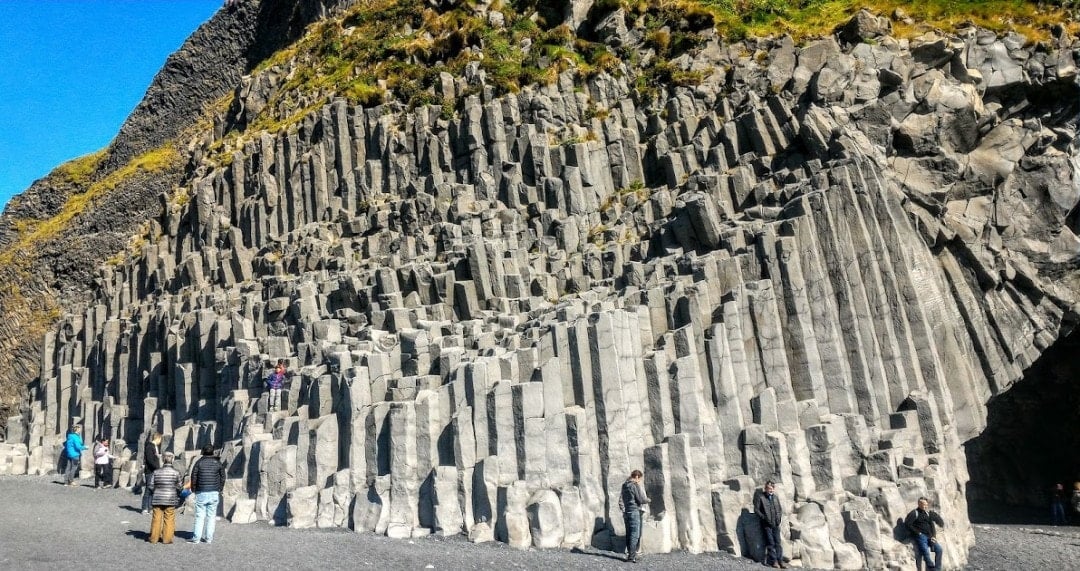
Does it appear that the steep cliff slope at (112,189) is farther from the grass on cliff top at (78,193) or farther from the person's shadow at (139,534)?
the person's shadow at (139,534)

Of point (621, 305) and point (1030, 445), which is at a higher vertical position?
point (621, 305)

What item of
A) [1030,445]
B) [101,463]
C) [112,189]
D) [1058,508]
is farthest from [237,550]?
[112,189]

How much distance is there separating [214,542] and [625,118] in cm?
2014

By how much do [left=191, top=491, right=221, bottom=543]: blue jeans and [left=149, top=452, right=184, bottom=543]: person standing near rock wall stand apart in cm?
33

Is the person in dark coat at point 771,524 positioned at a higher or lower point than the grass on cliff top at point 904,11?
lower

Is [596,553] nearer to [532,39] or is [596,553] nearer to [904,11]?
[904,11]

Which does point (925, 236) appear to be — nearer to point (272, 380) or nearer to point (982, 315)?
point (982, 315)

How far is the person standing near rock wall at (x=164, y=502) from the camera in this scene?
12.6 metres

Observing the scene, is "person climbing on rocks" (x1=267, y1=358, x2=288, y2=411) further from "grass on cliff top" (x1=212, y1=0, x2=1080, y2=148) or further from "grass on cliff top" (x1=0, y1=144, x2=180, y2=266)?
"grass on cliff top" (x1=0, y1=144, x2=180, y2=266)

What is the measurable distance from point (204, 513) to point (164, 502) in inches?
25.6

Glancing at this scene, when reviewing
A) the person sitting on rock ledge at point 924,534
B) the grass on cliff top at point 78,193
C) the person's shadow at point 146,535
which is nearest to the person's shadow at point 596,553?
the person sitting on rock ledge at point 924,534

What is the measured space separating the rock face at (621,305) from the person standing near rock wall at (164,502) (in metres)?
2.97

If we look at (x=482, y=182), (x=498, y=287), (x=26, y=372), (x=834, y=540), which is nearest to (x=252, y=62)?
(x=26, y=372)

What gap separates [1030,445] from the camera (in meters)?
31.7
